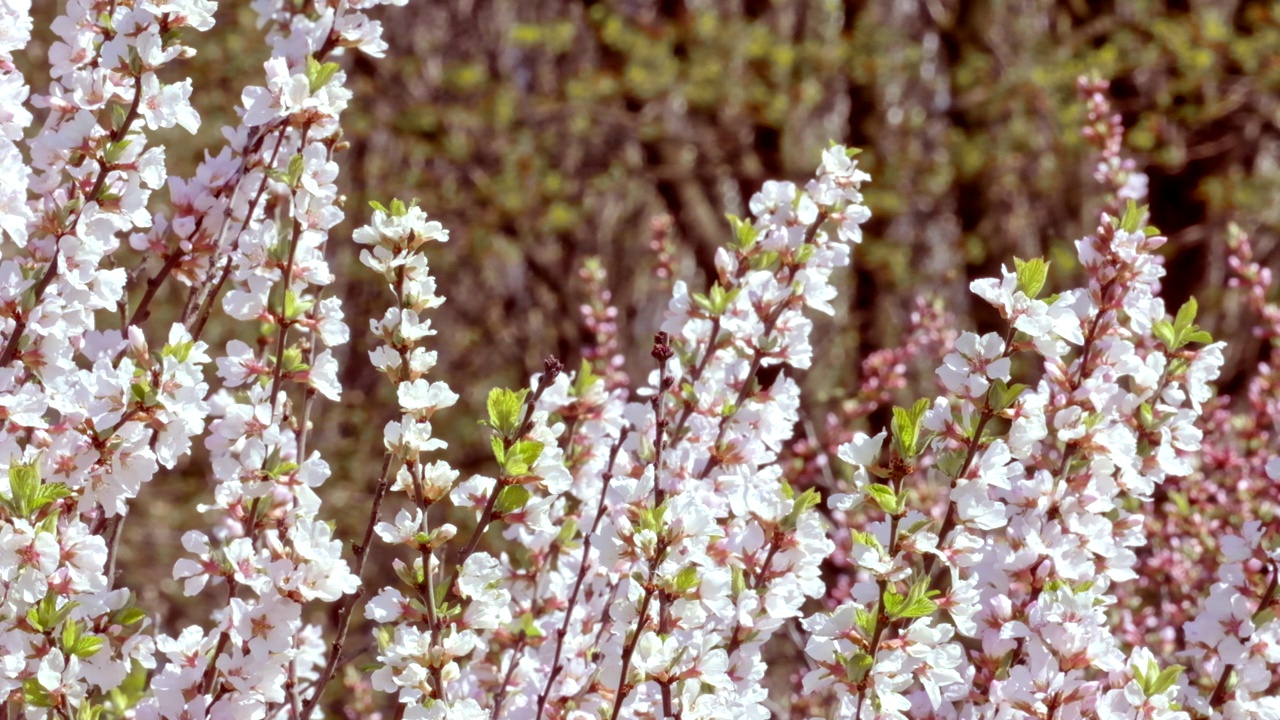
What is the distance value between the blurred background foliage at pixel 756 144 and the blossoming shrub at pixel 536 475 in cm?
509

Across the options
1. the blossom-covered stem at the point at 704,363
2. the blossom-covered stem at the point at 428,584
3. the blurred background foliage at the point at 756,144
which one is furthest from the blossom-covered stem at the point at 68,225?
the blurred background foliage at the point at 756,144

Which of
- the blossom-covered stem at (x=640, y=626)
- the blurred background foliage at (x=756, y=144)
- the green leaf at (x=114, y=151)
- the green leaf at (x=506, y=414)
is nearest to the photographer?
the blossom-covered stem at (x=640, y=626)

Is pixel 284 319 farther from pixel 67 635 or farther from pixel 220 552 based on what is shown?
pixel 67 635

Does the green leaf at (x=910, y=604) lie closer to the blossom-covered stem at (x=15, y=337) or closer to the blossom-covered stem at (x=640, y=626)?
the blossom-covered stem at (x=640, y=626)

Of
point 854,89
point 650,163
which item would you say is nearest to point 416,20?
point 650,163

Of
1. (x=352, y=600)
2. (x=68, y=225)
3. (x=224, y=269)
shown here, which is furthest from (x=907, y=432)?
(x=68, y=225)

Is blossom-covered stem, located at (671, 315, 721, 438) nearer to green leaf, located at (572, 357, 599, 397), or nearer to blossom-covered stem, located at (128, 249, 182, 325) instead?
green leaf, located at (572, 357, 599, 397)

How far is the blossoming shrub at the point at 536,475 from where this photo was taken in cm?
164

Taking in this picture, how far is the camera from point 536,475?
5.47 ft

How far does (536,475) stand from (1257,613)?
1.04 m

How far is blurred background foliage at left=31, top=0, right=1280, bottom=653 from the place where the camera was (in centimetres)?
763

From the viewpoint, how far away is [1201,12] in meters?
7.84

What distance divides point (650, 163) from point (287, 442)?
6.44 m

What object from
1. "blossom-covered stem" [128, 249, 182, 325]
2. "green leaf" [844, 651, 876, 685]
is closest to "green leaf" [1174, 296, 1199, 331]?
"green leaf" [844, 651, 876, 685]
